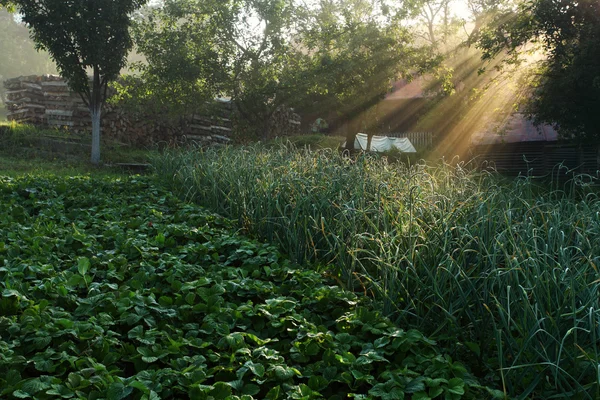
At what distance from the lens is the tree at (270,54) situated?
1576 centimetres

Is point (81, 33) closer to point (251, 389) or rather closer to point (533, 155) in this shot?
point (251, 389)

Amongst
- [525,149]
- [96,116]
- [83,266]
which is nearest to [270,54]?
[96,116]

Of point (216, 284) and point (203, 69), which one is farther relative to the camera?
point (203, 69)

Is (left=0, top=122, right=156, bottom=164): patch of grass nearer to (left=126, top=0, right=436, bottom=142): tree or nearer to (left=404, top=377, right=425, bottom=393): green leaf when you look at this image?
(left=126, top=0, right=436, bottom=142): tree

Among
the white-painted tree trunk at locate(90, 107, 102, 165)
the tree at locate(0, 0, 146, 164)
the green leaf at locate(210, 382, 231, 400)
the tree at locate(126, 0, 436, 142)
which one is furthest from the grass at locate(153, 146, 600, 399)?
the tree at locate(126, 0, 436, 142)

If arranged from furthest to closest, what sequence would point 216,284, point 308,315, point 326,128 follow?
point 326,128
point 216,284
point 308,315

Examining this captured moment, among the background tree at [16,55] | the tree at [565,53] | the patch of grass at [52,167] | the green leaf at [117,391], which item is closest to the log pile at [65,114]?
the patch of grass at [52,167]

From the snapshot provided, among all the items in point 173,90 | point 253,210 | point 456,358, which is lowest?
point 456,358

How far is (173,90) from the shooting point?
15648 mm

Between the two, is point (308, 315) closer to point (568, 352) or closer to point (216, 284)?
point (216, 284)

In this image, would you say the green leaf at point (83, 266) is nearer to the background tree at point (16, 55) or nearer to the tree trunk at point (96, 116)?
the tree trunk at point (96, 116)

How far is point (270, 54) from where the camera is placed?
661 inches

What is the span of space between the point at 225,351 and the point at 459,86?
21919mm

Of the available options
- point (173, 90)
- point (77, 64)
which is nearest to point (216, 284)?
point (77, 64)
